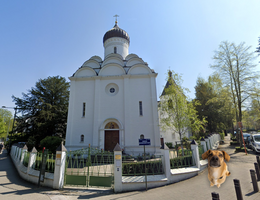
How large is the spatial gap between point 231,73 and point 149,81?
9.26 metres

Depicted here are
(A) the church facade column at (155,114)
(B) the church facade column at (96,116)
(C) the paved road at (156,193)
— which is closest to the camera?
(C) the paved road at (156,193)

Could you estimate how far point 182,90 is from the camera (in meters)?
13.7

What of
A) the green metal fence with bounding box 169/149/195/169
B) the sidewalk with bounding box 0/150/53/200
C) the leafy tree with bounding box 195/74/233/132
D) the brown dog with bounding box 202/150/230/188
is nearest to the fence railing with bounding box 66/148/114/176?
the sidewalk with bounding box 0/150/53/200

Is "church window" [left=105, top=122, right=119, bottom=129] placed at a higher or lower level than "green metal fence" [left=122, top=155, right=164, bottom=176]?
higher

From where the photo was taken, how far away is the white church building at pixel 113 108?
15352 mm

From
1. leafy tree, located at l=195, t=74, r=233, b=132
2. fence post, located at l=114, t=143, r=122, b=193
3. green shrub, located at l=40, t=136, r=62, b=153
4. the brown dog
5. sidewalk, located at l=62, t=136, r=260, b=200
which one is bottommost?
sidewalk, located at l=62, t=136, r=260, b=200

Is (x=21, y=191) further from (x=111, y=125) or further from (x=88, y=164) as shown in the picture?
(x=111, y=125)

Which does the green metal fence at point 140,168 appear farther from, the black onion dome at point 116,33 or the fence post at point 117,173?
the black onion dome at point 116,33

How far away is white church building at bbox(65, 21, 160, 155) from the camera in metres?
15.4

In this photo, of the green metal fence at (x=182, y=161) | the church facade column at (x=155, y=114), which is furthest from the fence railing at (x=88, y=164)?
the church facade column at (x=155, y=114)

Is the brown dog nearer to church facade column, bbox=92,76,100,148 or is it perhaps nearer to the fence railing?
the fence railing

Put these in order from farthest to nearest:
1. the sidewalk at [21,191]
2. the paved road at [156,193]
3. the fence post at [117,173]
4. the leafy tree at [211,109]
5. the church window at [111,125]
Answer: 1. the leafy tree at [211,109]
2. the church window at [111,125]
3. the fence post at [117,173]
4. the sidewalk at [21,191]
5. the paved road at [156,193]

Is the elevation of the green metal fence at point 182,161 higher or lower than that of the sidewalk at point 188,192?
higher

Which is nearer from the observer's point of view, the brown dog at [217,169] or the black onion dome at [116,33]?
the brown dog at [217,169]
